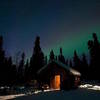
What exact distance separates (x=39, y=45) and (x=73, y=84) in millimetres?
25225

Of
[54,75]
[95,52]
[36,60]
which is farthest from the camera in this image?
[95,52]

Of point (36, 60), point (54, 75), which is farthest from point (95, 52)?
point (54, 75)

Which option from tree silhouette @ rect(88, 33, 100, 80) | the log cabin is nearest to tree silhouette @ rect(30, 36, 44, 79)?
the log cabin

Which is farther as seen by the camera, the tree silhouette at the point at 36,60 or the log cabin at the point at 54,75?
the tree silhouette at the point at 36,60

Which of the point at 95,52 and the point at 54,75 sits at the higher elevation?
the point at 95,52

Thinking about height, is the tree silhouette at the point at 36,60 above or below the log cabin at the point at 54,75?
above

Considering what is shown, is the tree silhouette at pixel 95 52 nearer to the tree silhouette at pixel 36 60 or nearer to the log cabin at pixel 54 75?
the tree silhouette at pixel 36 60

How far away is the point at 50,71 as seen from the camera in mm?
25641

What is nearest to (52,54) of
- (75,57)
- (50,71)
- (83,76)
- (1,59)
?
(75,57)

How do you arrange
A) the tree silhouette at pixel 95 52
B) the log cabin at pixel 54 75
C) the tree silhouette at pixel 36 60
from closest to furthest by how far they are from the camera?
1. the log cabin at pixel 54 75
2. the tree silhouette at pixel 36 60
3. the tree silhouette at pixel 95 52

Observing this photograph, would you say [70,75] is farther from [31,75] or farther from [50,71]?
[31,75]

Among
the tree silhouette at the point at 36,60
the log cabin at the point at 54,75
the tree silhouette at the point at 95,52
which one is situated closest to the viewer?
the log cabin at the point at 54,75

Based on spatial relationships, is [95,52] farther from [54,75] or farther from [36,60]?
[54,75]

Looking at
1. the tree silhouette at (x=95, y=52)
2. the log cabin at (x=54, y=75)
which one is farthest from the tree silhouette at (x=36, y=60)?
the tree silhouette at (x=95, y=52)
